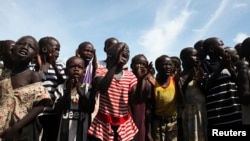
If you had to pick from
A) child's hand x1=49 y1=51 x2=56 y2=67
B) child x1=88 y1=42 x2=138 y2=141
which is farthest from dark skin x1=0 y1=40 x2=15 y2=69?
child x1=88 y1=42 x2=138 y2=141

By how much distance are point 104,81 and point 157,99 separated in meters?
1.31

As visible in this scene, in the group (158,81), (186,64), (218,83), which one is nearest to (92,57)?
(158,81)

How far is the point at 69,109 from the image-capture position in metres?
4.24

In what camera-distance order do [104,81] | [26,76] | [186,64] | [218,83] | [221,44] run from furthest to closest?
[186,64] < [221,44] < [218,83] < [104,81] < [26,76]

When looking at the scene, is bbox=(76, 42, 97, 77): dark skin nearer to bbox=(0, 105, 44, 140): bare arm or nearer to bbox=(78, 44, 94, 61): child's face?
bbox=(78, 44, 94, 61): child's face

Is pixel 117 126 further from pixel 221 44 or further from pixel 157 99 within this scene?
pixel 221 44

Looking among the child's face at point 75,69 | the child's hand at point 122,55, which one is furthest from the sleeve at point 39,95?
the child's hand at point 122,55

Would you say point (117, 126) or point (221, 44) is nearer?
point (117, 126)

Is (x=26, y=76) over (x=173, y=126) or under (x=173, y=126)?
over

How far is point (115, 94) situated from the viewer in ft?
13.4

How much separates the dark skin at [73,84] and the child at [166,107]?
47.2 inches

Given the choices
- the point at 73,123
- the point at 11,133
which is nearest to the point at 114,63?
the point at 73,123

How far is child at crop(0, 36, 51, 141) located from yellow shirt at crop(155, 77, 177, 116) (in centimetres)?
192

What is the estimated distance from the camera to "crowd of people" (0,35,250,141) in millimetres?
3533
